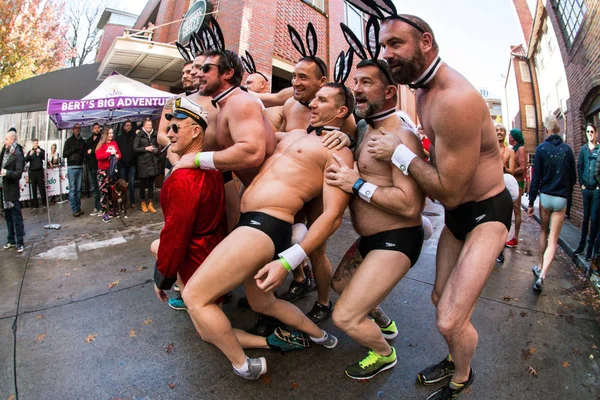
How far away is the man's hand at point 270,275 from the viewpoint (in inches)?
78.9

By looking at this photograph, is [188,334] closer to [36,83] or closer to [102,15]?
[36,83]

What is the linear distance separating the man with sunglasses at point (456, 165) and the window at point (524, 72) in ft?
87.3

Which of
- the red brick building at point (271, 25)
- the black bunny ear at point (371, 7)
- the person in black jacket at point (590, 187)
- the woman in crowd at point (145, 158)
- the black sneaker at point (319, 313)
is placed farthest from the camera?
the red brick building at point (271, 25)

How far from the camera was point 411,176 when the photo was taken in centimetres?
204

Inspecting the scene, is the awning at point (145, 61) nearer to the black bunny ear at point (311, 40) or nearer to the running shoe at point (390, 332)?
the black bunny ear at point (311, 40)

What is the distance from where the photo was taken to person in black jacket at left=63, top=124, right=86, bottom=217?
8109 mm

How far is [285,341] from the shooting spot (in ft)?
8.48

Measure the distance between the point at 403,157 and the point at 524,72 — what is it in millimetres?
27264

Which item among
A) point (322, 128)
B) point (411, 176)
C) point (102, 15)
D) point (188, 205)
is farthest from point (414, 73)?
point (102, 15)

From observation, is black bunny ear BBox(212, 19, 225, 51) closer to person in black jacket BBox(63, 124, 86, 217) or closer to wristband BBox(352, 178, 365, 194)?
wristband BBox(352, 178, 365, 194)

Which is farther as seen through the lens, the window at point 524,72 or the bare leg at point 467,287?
the window at point 524,72

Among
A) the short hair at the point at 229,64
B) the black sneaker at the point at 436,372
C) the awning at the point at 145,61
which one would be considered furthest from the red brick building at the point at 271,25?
the black sneaker at the point at 436,372

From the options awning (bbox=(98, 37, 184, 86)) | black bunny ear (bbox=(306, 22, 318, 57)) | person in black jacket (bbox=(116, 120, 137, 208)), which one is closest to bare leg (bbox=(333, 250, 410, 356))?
black bunny ear (bbox=(306, 22, 318, 57))

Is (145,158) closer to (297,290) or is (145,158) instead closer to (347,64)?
(297,290)
